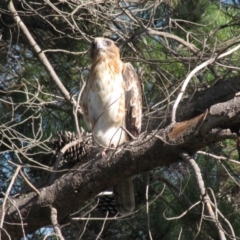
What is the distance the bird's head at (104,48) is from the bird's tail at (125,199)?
3.73ft

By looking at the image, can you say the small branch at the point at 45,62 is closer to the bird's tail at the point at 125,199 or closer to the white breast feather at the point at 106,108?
the white breast feather at the point at 106,108

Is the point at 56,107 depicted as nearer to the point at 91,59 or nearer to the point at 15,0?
the point at 91,59

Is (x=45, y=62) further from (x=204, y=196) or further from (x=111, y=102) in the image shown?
(x=204, y=196)

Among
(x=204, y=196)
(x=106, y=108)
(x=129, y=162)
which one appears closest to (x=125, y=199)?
(x=106, y=108)

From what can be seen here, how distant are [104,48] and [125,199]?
128 centimetres

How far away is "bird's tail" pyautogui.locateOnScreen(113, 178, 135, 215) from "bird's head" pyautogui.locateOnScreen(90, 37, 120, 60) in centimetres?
114

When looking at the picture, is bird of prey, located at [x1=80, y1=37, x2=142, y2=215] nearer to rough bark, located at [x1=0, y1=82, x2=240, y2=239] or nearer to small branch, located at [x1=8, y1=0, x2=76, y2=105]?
small branch, located at [x1=8, y1=0, x2=76, y2=105]

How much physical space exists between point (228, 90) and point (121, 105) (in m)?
1.06

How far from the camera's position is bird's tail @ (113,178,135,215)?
5.34 metres

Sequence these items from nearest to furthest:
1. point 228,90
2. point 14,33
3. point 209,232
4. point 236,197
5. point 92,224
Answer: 1. point 228,90
2. point 209,232
3. point 236,197
4. point 92,224
5. point 14,33

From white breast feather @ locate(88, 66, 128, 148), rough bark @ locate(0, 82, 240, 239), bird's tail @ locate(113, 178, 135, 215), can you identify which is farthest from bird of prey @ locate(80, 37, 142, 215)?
rough bark @ locate(0, 82, 240, 239)

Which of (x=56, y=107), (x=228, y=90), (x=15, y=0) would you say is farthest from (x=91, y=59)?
(x=228, y=90)

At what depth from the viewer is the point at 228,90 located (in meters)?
4.91

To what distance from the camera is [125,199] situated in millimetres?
5355
